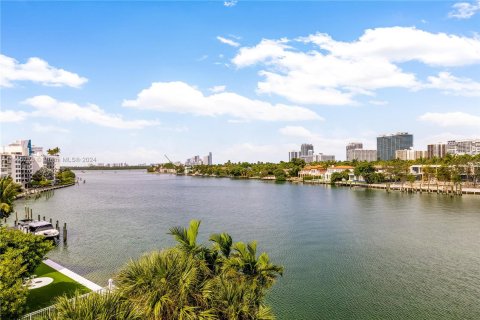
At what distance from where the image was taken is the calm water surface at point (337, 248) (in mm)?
22906

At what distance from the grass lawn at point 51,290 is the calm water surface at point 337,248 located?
3723 mm

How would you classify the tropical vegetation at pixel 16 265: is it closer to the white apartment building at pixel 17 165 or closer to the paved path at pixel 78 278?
the paved path at pixel 78 278

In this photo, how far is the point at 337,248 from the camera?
120 ft

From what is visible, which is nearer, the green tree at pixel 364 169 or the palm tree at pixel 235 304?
the palm tree at pixel 235 304

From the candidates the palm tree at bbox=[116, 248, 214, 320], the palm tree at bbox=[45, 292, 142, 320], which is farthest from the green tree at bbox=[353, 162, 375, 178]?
the palm tree at bbox=[45, 292, 142, 320]

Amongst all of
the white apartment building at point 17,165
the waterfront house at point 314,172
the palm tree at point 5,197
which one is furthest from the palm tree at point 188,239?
the waterfront house at point 314,172

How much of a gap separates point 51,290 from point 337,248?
2705cm

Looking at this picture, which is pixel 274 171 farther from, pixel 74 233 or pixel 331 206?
pixel 74 233

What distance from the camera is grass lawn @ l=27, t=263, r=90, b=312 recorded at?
18594 millimetres

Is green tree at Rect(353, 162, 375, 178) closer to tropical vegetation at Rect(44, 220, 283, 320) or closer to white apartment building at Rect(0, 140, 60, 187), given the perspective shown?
white apartment building at Rect(0, 140, 60, 187)

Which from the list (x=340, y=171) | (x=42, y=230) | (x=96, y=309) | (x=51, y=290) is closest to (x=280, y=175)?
(x=340, y=171)

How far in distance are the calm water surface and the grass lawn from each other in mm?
3723

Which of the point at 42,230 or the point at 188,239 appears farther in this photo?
the point at 42,230

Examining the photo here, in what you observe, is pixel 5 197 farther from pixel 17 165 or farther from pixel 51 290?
pixel 17 165
